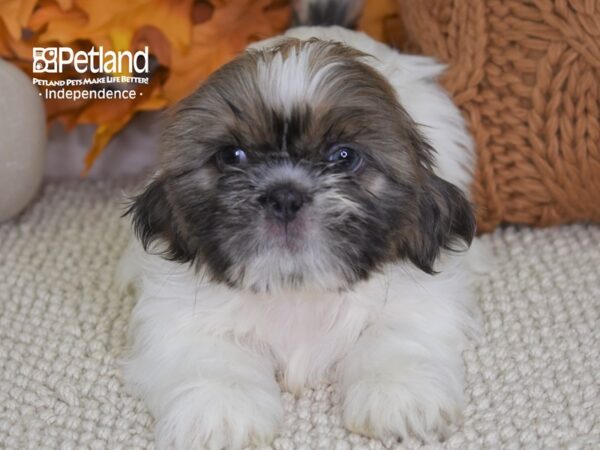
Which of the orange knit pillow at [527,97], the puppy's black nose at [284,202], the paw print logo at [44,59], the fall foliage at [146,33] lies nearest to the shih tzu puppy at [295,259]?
the puppy's black nose at [284,202]

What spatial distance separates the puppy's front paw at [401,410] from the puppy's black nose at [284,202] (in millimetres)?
374

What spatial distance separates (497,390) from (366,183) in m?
0.51

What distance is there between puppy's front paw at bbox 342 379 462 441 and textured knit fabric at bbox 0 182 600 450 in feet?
0.09

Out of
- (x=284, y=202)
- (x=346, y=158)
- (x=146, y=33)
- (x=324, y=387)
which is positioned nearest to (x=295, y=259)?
(x=284, y=202)

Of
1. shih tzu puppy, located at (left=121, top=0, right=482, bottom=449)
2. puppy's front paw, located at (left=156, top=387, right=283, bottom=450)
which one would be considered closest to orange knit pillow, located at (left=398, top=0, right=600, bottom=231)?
shih tzu puppy, located at (left=121, top=0, right=482, bottom=449)

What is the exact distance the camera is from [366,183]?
179 centimetres

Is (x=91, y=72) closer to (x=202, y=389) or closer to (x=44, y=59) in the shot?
(x=44, y=59)

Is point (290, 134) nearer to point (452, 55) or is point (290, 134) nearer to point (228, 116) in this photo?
point (228, 116)

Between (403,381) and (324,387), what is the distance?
8.8 inches

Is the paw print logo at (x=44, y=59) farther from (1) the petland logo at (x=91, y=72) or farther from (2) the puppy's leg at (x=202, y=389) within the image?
(2) the puppy's leg at (x=202, y=389)

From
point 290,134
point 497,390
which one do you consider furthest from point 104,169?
point 497,390

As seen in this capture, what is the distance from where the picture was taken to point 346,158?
1.80m

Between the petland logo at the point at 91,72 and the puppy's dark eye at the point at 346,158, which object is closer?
the puppy's dark eye at the point at 346,158

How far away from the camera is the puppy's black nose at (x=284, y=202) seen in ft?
5.49
